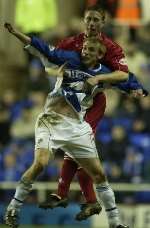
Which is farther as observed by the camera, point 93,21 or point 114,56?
point 114,56

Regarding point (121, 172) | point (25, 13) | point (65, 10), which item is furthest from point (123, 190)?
point (65, 10)

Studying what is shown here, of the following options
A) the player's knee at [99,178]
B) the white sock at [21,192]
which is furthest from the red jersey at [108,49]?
the white sock at [21,192]

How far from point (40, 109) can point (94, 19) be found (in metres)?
5.85

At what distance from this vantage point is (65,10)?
18172 mm

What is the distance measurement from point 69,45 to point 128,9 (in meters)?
7.30

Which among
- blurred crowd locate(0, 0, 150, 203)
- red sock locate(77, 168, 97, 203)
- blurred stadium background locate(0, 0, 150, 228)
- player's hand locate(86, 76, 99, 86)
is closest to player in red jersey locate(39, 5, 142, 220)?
red sock locate(77, 168, 97, 203)

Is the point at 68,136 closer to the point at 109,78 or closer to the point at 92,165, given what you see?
the point at 92,165

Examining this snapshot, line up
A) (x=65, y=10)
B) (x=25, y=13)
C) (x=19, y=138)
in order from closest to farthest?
(x=19, y=138), (x=25, y=13), (x=65, y=10)

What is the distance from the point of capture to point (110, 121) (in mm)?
14227

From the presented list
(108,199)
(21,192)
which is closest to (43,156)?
(21,192)

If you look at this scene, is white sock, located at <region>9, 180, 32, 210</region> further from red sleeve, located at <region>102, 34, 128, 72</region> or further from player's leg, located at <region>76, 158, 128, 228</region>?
red sleeve, located at <region>102, 34, 128, 72</region>

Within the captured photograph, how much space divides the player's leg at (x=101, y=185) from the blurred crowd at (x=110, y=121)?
152 inches

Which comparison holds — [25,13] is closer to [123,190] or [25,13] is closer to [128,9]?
[128,9]

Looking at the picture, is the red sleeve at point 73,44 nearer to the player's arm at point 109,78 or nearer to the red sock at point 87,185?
the player's arm at point 109,78
